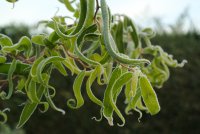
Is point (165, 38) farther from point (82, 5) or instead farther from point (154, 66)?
point (82, 5)

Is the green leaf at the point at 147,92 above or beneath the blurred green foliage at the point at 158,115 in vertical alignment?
above

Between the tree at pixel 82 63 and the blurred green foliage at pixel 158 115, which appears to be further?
the blurred green foliage at pixel 158 115

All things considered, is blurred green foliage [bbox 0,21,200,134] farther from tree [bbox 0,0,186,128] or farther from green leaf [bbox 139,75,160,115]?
green leaf [bbox 139,75,160,115]

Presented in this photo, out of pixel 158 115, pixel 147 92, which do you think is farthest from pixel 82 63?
pixel 158 115

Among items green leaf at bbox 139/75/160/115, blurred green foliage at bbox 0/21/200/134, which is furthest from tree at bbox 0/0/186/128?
blurred green foliage at bbox 0/21/200/134

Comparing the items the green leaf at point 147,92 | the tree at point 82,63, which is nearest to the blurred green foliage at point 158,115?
the tree at point 82,63

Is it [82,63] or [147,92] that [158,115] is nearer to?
[82,63]

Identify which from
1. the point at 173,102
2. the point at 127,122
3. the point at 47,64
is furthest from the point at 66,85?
the point at 47,64

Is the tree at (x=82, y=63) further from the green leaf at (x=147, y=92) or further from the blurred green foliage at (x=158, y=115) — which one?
the blurred green foliage at (x=158, y=115)
